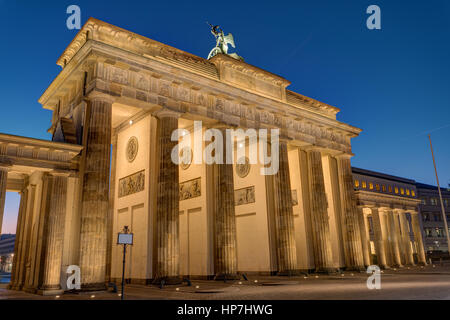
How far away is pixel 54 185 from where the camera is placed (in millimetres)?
18547

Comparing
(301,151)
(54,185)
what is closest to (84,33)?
(54,185)

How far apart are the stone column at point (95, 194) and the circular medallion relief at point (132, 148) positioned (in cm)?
547

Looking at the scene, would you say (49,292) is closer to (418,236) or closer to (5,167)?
(5,167)

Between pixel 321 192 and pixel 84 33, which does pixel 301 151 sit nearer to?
pixel 321 192

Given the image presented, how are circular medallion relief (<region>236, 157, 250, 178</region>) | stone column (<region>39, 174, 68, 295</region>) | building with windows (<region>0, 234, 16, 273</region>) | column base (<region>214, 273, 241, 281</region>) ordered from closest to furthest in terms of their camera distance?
stone column (<region>39, 174, 68, 295</region>)
column base (<region>214, 273, 241, 281</region>)
circular medallion relief (<region>236, 157, 250, 178</region>)
building with windows (<region>0, 234, 16, 273</region>)

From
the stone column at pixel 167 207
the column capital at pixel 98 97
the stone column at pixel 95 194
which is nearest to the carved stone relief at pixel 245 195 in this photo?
the stone column at pixel 167 207

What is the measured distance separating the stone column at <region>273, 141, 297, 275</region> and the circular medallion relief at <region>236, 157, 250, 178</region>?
134 inches

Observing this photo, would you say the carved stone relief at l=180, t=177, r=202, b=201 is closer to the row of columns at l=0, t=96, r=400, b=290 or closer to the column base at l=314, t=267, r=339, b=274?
the row of columns at l=0, t=96, r=400, b=290

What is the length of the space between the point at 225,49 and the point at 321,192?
1496 cm

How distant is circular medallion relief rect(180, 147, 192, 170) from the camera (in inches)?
1183

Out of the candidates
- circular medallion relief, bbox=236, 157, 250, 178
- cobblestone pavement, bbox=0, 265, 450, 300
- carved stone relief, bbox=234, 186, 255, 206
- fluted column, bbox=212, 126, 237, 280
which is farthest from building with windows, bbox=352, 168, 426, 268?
cobblestone pavement, bbox=0, 265, 450, 300

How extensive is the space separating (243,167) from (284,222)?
663 cm

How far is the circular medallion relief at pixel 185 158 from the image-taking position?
3005 cm

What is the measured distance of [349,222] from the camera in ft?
113
